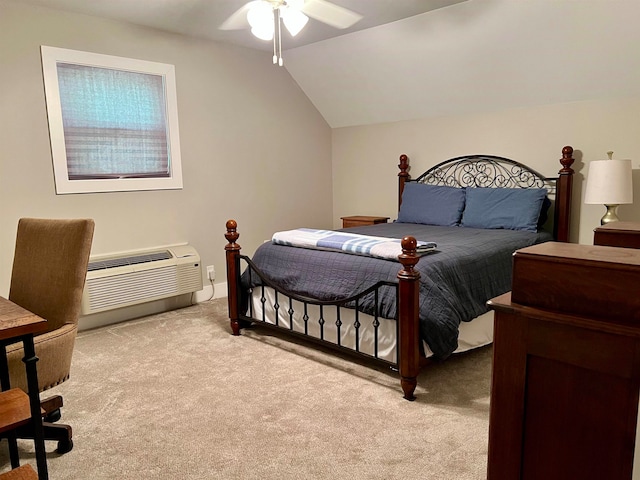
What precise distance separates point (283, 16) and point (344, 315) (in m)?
1.82

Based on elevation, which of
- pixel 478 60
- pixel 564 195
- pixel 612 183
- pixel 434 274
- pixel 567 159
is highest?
pixel 478 60

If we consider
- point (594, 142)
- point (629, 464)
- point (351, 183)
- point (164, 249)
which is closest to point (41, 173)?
point (164, 249)

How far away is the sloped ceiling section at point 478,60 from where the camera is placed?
3150mm

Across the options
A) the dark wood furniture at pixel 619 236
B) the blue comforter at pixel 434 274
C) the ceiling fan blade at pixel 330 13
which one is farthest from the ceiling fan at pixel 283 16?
the dark wood furniture at pixel 619 236

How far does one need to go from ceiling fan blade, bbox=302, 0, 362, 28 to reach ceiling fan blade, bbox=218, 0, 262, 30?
42 cm

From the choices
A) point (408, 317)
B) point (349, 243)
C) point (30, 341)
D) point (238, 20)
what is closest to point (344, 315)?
point (349, 243)

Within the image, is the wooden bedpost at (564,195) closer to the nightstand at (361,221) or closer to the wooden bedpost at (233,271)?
the nightstand at (361,221)

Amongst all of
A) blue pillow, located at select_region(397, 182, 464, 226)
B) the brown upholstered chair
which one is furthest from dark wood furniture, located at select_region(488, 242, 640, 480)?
blue pillow, located at select_region(397, 182, 464, 226)

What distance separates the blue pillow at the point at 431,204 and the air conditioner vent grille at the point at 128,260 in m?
2.17

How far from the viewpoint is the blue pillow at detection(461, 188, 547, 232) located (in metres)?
3.63

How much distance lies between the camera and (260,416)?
223 cm

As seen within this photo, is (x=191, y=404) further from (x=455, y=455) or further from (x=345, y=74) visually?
(x=345, y=74)

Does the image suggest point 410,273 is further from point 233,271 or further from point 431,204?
point 431,204

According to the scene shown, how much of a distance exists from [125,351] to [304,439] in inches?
64.4
